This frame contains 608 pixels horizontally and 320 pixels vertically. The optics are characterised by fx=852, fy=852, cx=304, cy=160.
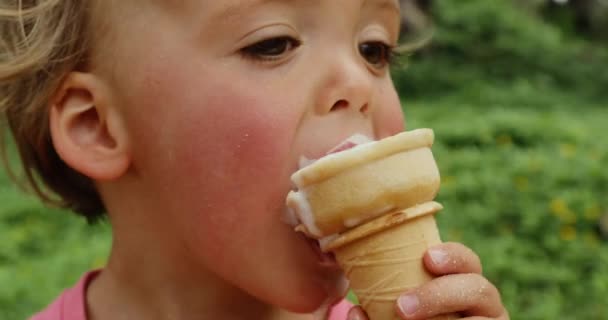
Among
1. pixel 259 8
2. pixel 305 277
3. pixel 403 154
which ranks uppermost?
pixel 259 8

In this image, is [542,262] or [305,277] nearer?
[305,277]

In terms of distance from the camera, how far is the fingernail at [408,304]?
1.48 meters

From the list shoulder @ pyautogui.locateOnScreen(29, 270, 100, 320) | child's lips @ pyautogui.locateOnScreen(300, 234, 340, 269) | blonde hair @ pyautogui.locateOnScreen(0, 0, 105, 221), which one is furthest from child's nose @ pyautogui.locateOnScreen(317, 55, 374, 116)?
shoulder @ pyautogui.locateOnScreen(29, 270, 100, 320)

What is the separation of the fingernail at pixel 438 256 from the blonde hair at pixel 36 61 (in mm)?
912

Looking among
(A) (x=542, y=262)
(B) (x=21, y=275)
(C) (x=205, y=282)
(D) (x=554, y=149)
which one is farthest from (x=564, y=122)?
(C) (x=205, y=282)

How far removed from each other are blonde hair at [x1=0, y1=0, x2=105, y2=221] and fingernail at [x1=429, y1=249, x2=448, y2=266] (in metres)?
0.91

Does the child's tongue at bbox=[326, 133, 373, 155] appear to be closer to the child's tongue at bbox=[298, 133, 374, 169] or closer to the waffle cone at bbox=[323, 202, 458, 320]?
the child's tongue at bbox=[298, 133, 374, 169]

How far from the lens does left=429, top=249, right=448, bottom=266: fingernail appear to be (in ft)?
5.08

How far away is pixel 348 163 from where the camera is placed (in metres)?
1.50

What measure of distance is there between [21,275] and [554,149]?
357cm

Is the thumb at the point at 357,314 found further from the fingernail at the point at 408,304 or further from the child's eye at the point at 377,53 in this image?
the child's eye at the point at 377,53

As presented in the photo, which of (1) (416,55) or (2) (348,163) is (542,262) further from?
(1) (416,55)

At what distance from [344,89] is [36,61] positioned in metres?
0.76

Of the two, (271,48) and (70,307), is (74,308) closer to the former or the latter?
(70,307)
